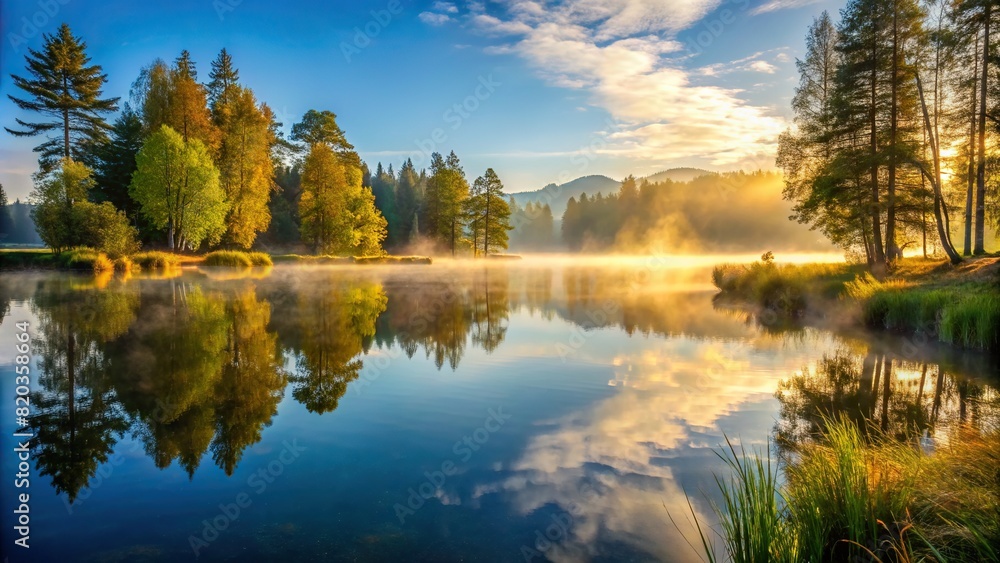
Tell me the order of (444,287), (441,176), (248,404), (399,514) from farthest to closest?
1. (441,176)
2. (444,287)
3. (248,404)
4. (399,514)

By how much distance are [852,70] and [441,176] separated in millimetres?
49197

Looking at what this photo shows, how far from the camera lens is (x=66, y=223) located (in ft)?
124

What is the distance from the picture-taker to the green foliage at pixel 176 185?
140 ft

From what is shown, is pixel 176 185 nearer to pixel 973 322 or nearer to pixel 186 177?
pixel 186 177

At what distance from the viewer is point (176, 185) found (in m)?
43.0

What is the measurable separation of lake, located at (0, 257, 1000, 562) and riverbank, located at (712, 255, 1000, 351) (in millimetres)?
1105

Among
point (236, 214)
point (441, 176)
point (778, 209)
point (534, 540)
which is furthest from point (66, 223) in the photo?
point (778, 209)

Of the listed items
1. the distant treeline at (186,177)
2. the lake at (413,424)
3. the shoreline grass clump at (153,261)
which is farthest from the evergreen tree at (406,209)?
the lake at (413,424)

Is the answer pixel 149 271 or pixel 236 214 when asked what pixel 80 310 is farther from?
pixel 236 214

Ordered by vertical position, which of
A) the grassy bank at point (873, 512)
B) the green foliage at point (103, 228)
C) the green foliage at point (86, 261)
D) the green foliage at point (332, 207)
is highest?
the green foliage at point (332, 207)

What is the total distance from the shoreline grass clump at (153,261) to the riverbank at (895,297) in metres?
40.9

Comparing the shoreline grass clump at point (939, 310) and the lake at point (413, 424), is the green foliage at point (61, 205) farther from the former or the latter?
the shoreline grass clump at point (939, 310)

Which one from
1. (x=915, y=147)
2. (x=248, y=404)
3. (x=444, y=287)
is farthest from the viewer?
(x=444, y=287)

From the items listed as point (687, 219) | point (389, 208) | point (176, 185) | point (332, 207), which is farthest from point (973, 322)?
point (687, 219)
